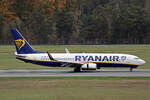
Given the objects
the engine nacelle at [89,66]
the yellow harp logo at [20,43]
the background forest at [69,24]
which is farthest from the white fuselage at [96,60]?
the background forest at [69,24]

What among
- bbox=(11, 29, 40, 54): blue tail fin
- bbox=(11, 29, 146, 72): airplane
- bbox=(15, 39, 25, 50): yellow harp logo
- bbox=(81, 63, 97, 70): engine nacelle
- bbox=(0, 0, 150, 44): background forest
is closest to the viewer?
bbox=(81, 63, 97, 70): engine nacelle

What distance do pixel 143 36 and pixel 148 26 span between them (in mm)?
4610

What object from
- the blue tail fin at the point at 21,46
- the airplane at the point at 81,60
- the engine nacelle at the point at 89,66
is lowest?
the engine nacelle at the point at 89,66

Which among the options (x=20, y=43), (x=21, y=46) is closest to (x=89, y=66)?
(x=21, y=46)

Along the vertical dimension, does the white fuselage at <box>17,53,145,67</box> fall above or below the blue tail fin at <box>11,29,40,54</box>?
below

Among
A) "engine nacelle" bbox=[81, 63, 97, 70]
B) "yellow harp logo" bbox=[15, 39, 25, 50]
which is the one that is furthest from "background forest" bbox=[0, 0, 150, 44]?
"engine nacelle" bbox=[81, 63, 97, 70]

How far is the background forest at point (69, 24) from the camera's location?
134 m

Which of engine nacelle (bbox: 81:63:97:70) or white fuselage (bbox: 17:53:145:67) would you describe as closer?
engine nacelle (bbox: 81:63:97:70)

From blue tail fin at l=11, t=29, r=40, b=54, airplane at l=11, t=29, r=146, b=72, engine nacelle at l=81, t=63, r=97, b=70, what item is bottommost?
engine nacelle at l=81, t=63, r=97, b=70

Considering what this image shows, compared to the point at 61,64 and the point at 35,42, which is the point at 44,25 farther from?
the point at 61,64

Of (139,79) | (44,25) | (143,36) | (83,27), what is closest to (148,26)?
(143,36)

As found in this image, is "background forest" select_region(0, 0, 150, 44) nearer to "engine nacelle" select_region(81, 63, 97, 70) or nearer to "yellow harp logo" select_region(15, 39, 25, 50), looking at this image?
"yellow harp logo" select_region(15, 39, 25, 50)

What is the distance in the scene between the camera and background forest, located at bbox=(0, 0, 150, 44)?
134375mm

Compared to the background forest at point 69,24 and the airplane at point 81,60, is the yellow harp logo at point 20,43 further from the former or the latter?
the background forest at point 69,24
